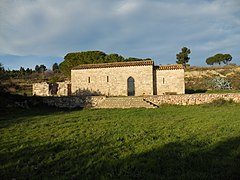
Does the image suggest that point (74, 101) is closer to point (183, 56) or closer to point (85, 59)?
point (85, 59)

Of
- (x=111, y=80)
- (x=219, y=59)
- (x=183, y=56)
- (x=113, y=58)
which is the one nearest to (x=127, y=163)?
(x=111, y=80)

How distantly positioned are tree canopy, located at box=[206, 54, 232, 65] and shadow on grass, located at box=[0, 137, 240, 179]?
209ft

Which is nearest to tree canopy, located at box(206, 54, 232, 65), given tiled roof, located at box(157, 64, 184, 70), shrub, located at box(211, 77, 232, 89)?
shrub, located at box(211, 77, 232, 89)

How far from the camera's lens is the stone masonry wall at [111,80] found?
24078mm

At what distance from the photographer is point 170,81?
77.8ft

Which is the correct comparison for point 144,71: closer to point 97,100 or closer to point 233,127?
point 97,100

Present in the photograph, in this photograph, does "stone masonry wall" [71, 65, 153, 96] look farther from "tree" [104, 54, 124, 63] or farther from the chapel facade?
"tree" [104, 54, 124, 63]

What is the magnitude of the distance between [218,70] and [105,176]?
4936cm

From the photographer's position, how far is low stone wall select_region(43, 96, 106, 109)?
20.3 metres

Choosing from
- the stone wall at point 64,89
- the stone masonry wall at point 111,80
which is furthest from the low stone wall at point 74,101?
the stone wall at point 64,89

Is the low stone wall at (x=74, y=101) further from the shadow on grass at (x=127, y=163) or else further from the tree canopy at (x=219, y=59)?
the tree canopy at (x=219, y=59)

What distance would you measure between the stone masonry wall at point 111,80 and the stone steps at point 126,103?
16.7 ft

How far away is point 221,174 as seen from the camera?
4.05 metres

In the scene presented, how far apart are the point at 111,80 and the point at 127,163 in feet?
67.7
